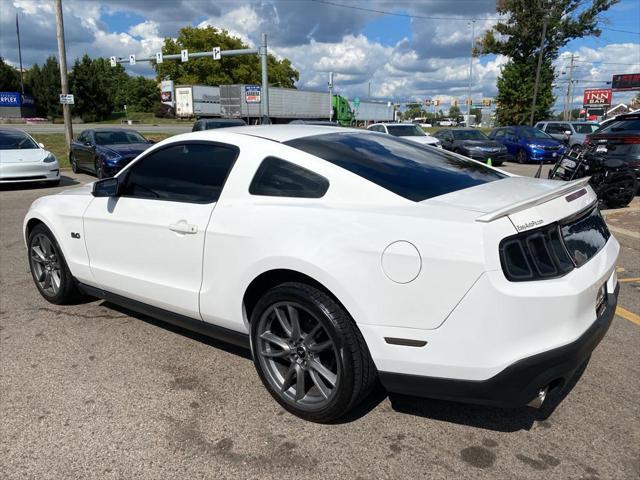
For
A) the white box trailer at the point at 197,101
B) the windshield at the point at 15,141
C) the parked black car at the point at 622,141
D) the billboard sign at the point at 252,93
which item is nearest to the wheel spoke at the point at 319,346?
the parked black car at the point at 622,141

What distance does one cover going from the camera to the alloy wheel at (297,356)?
2.74 m

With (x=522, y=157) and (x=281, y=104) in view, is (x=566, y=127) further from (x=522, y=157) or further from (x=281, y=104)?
(x=281, y=104)

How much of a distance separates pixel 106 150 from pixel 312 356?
12.8 m

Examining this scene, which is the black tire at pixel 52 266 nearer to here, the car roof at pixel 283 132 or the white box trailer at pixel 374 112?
the car roof at pixel 283 132

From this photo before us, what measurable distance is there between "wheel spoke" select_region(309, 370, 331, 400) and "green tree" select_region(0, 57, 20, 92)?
81.1 meters

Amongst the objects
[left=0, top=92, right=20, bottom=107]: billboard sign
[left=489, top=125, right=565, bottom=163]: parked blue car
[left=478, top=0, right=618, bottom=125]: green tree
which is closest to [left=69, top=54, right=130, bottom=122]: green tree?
[left=0, top=92, right=20, bottom=107]: billboard sign

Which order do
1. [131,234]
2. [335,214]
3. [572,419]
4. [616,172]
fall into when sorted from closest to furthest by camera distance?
[335,214], [572,419], [131,234], [616,172]

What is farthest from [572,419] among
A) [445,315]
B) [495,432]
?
[445,315]

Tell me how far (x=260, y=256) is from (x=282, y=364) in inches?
25.6

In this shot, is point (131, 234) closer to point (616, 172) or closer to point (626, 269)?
point (626, 269)

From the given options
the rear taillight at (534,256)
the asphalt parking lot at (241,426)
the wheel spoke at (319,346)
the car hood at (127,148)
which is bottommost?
the asphalt parking lot at (241,426)

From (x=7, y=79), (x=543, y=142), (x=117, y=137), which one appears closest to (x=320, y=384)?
(x=117, y=137)

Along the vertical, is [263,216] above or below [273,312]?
above

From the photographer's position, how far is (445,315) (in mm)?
2320
